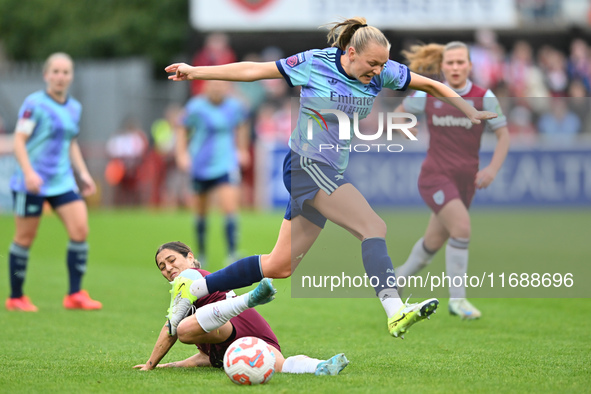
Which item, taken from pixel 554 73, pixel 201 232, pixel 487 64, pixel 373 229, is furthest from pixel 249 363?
pixel 554 73

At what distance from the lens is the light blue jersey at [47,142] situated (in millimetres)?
8336

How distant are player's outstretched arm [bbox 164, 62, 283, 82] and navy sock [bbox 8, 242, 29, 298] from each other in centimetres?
363

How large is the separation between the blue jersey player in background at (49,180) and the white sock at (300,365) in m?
3.43

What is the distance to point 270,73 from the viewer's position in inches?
220

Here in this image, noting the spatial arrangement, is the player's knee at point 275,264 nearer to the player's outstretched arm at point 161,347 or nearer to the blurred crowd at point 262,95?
the player's outstretched arm at point 161,347

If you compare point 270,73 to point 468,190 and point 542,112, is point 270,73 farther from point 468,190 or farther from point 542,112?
point 542,112

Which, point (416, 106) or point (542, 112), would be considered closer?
point (416, 106)

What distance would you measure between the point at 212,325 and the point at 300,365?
0.62m

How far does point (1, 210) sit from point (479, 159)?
14345 millimetres

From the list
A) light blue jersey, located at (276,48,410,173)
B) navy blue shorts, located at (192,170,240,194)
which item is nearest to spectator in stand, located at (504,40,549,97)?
navy blue shorts, located at (192,170,240,194)

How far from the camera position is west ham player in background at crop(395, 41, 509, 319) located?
24.8ft

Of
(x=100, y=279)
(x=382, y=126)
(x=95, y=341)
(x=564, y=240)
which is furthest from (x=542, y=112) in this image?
(x=95, y=341)

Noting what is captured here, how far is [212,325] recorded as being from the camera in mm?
5312

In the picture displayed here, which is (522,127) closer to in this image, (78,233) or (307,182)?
(78,233)
